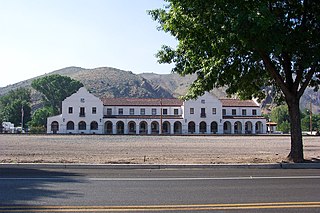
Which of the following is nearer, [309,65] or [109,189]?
[109,189]

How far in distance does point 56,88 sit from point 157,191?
102420 millimetres

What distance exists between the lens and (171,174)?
1177 centimetres

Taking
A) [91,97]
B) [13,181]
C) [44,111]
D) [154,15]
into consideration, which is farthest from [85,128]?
[13,181]

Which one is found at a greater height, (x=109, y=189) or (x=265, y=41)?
(x=265, y=41)

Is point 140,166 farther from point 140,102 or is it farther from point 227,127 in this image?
point 227,127

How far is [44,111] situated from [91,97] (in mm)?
18859

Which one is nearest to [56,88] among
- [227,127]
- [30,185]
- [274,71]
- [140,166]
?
[227,127]

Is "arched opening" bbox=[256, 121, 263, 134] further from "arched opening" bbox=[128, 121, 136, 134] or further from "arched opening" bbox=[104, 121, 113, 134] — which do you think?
"arched opening" bbox=[104, 121, 113, 134]

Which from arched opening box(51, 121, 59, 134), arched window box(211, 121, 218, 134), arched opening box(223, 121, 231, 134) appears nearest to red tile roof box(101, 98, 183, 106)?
arched window box(211, 121, 218, 134)

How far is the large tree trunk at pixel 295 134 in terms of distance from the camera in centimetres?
1525

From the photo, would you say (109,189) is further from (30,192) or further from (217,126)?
(217,126)

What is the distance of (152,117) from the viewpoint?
76.8 meters

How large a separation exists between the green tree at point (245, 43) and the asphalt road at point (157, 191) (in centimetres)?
463

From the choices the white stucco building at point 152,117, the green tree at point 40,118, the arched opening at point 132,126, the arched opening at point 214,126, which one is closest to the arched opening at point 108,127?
the white stucco building at point 152,117
